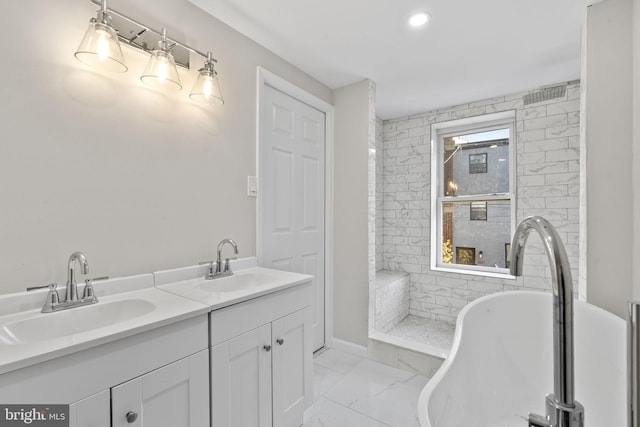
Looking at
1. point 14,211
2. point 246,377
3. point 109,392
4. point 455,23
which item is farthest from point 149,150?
point 455,23

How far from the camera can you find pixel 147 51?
56.6 inches

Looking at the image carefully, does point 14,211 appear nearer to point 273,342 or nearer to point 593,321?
point 273,342

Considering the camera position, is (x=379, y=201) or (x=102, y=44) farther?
(x=379, y=201)

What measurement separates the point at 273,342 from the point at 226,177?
3.30 ft

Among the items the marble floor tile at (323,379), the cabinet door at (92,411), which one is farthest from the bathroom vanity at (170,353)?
the marble floor tile at (323,379)

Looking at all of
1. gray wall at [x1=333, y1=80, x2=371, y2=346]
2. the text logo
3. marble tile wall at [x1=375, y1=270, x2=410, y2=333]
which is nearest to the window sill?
marble tile wall at [x1=375, y1=270, x2=410, y2=333]

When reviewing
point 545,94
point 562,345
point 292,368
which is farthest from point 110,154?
point 545,94

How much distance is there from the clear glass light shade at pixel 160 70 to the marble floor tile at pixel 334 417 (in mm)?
2034

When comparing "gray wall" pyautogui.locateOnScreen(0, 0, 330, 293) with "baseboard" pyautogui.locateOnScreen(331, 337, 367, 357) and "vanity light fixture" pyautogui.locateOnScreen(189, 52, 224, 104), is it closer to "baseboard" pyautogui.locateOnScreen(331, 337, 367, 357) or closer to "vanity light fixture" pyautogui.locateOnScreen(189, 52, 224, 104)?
"vanity light fixture" pyautogui.locateOnScreen(189, 52, 224, 104)

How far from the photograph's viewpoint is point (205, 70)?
1.58 meters

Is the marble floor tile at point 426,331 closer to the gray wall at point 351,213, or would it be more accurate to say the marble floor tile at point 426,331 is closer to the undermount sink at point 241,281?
the gray wall at point 351,213

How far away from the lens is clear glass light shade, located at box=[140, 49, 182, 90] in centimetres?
137

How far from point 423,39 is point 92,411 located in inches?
98.4

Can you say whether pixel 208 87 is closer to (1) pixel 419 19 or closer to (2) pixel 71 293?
(2) pixel 71 293
